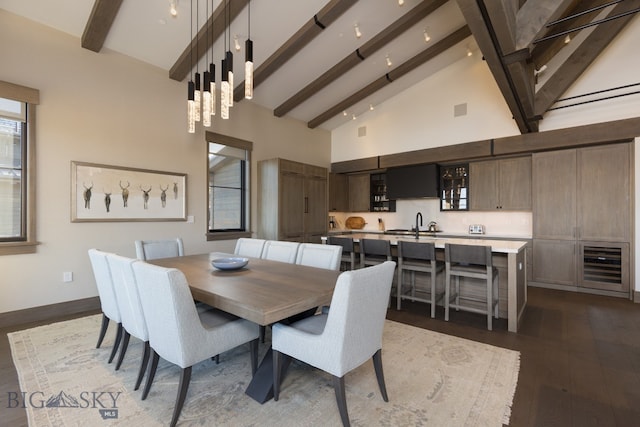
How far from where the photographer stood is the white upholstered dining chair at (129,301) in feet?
6.31

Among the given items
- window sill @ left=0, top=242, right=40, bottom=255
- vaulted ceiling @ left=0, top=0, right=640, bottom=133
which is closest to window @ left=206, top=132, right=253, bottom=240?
vaulted ceiling @ left=0, top=0, right=640, bottom=133

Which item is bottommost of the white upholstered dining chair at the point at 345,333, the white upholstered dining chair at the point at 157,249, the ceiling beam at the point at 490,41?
the white upholstered dining chair at the point at 345,333

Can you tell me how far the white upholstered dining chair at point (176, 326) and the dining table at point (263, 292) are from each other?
0.18 meters

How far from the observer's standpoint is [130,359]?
8.04 feet

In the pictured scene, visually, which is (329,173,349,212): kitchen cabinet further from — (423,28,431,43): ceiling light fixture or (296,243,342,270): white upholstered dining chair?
(296,243,342,270): white upholstered dining chair

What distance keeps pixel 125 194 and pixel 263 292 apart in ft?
10.3

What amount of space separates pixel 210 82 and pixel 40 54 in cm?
242

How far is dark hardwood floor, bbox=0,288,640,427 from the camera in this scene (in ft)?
5.90

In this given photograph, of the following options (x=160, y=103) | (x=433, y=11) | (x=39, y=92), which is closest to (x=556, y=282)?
(x=433, y=11)

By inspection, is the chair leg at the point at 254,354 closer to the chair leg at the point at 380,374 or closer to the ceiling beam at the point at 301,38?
the chair leg at the point at 380,374

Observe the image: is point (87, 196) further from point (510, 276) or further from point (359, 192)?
point (359, 192)

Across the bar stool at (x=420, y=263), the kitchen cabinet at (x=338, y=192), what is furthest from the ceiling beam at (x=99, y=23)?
the kitchen cabinet at (x=338, y=192)

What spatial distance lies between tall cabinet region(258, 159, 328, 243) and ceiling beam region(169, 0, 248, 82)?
191cm

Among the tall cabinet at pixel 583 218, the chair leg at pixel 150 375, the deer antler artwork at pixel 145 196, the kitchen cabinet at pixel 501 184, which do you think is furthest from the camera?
the kitchen cabinet at pixel 501 184
